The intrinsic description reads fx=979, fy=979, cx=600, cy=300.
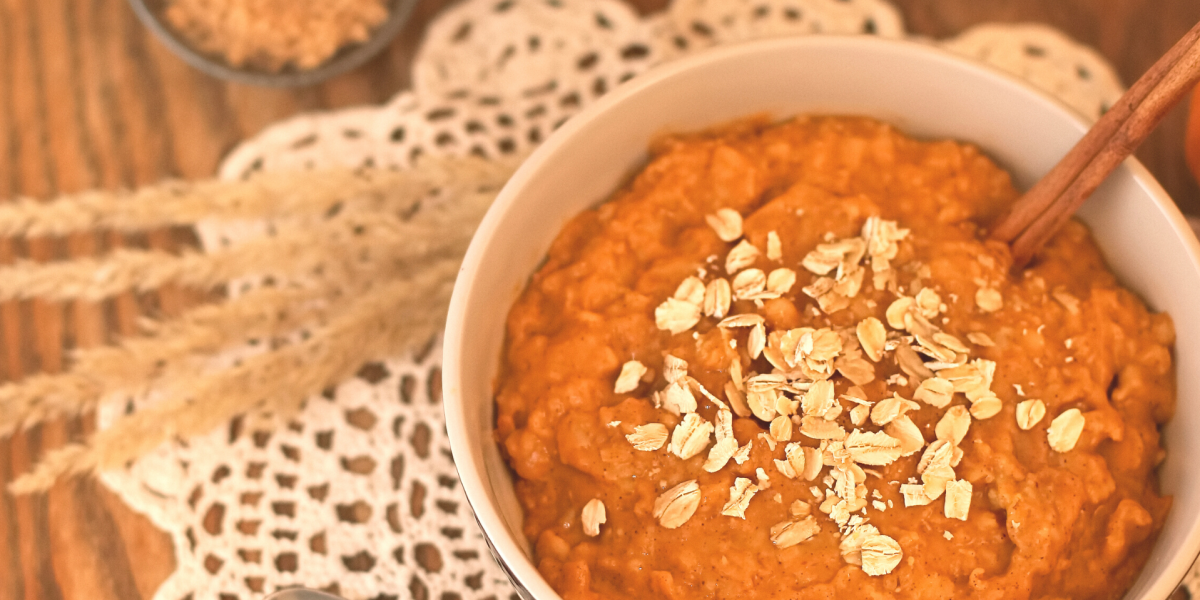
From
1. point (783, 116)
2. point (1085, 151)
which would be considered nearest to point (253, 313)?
point (783, 116)

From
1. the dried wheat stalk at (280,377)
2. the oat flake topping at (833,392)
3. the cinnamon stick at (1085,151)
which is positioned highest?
the cinnamon stick at (1085,151)

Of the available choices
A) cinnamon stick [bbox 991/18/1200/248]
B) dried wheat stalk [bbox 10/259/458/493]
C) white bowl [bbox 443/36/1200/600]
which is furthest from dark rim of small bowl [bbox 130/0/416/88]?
cinnamon stick [bbox 991/18/1200/248]

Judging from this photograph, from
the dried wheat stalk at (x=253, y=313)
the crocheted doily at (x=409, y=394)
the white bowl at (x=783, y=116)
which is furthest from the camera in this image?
the dried wheat stalk at (x=253, y=313)

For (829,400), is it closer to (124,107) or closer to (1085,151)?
(1085,151)

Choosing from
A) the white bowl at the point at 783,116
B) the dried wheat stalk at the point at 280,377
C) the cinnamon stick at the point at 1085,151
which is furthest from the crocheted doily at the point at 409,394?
the cinnamon stick at the point at 1085,151

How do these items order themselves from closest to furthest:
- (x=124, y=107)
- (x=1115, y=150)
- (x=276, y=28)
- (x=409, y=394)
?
(x=1115, y=150), (x=409, y=394), (x=276, y=28), (x=124, y=107)

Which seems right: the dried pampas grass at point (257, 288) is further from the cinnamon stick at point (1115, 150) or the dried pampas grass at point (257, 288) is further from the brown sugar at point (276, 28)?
the cinnamon stick at point (1115, 150)

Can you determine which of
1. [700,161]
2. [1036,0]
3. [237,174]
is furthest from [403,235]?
[1036,0]
